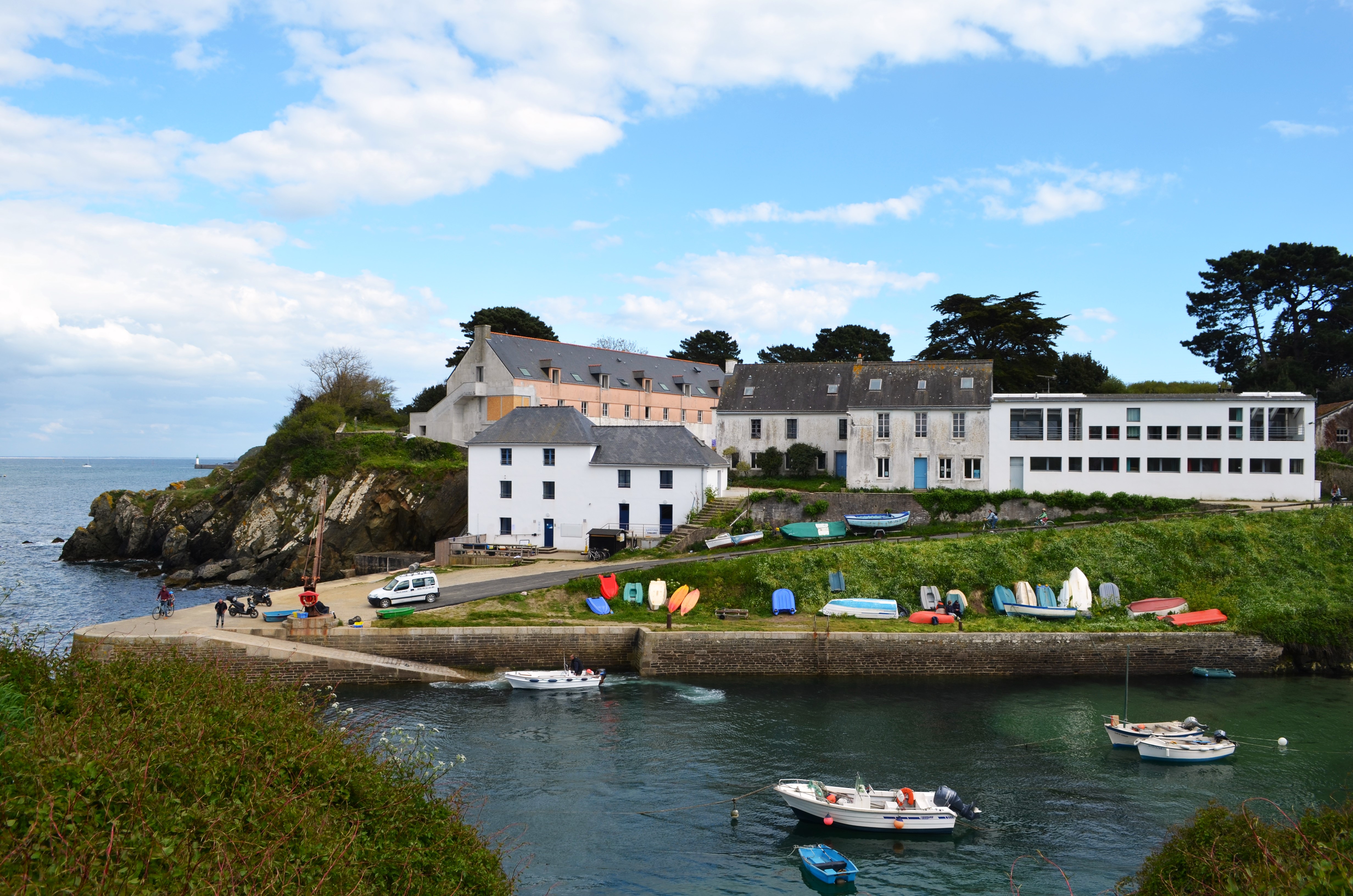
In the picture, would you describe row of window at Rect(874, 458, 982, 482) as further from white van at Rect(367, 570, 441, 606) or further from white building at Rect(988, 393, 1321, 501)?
white van at Rect(367, 570, 441, 606)

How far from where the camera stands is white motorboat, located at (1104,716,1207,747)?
78.0 ft

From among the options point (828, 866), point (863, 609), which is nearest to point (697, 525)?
point (863, 609)

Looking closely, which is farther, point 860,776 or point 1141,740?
point 1141,740

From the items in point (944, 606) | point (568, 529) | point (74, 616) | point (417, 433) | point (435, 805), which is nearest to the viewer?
point (435, 805)

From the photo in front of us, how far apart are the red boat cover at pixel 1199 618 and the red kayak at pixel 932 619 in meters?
8.65

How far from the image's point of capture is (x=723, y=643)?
102 feet

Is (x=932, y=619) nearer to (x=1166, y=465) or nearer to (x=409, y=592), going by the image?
(x=1166, y=465)

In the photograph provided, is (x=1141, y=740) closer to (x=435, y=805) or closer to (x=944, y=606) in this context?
(x=944, y=606)

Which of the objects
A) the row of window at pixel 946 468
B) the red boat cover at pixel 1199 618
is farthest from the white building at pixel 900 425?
the red boat cover at pixel 1199 618

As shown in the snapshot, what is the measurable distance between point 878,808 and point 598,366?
50.8 metres

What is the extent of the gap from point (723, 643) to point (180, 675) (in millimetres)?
20392

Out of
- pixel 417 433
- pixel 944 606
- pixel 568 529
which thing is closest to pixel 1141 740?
pixel 944 606

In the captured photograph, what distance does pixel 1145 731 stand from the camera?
24.1 m

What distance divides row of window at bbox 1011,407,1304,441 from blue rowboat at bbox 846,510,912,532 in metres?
8.90
